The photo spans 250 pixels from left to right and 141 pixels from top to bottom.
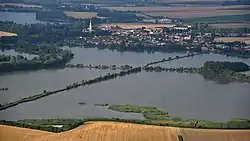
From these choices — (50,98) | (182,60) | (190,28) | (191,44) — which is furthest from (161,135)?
(190,28)

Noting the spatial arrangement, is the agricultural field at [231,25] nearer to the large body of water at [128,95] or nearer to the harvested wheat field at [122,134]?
the large body of water at [128,95]

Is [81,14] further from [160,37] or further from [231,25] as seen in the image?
[231,25]

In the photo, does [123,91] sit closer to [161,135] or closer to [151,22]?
[161,135]

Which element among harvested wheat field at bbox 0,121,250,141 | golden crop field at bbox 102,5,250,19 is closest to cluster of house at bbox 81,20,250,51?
golden crop field at bbox 102,5,250,19

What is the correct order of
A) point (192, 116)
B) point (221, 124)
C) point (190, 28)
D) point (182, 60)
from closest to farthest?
point (221, 124)
point (192, 116)
point (182, 60)
point (190, 28)

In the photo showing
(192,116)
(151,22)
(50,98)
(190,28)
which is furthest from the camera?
(151,22)

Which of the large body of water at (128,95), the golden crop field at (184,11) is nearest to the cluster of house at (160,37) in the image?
the golden crop field at (184,11)

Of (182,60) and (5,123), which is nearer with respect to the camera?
(5,123)
